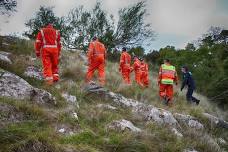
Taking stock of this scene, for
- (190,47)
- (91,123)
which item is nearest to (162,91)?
(91,123)

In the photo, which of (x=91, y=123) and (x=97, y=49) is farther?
(x=97, y=49)

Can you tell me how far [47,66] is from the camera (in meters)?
12.3

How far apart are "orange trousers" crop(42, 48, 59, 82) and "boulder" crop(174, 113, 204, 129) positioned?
11.1 feet

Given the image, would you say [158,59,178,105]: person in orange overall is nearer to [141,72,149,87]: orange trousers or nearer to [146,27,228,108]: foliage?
[141,72,149,87]: orange trousers

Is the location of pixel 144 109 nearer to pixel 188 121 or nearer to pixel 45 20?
pixel 188 121

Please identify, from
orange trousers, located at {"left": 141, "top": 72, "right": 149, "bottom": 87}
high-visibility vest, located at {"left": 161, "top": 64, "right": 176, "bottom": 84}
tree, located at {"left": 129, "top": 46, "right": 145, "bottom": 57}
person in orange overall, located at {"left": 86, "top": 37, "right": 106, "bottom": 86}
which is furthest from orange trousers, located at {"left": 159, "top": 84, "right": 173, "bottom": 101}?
tree, located at {"left": 129, "top": 46, "right": 145, "bottom": 57}

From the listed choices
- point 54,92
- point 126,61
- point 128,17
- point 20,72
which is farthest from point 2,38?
point 128,17

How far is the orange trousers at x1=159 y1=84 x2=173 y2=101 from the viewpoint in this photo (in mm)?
15219

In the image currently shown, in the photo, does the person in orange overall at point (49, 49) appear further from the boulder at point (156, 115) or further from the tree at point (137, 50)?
the tree at point (137, 50)

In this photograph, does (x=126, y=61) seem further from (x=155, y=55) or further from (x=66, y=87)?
(x=155, y=55)

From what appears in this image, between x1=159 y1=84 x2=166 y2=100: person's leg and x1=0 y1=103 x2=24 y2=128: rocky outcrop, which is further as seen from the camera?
x1=159 y1=84 x2=166 y2=100: person's leg

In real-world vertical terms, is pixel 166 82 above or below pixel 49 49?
below

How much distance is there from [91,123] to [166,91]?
6.11 metres

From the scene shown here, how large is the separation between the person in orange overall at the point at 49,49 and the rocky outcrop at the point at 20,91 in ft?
6.85
